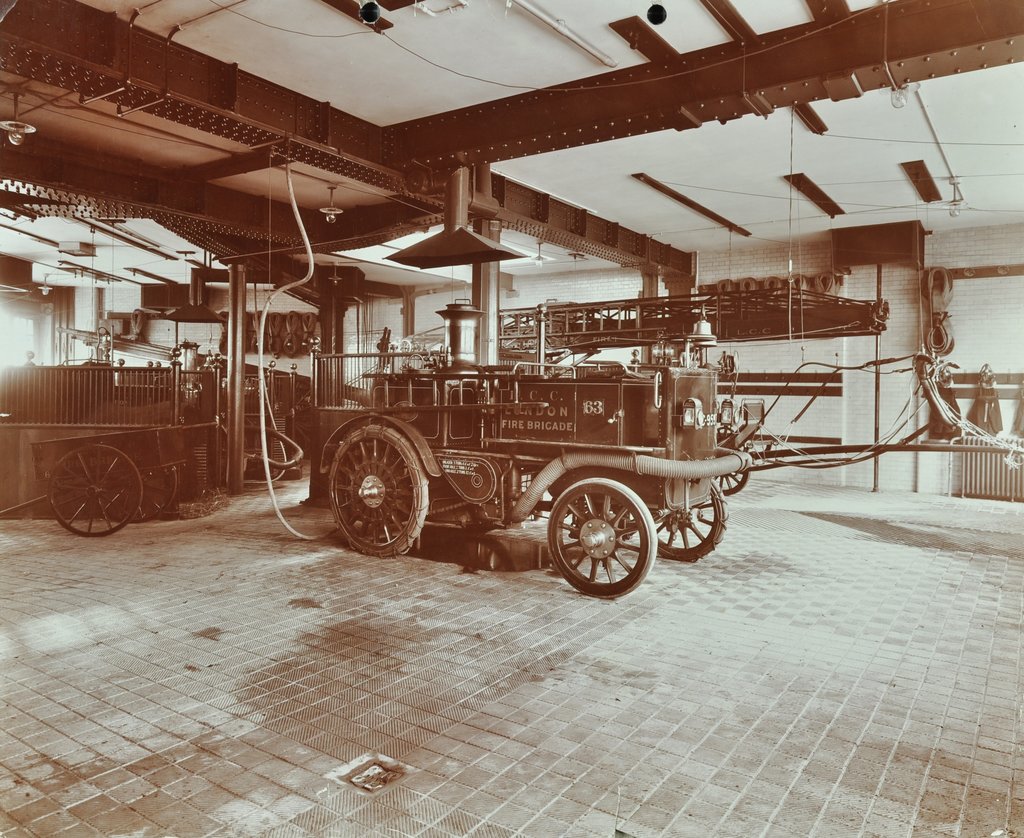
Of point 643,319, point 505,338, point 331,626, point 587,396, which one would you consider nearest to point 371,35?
point 587,396

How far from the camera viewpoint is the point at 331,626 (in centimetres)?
465

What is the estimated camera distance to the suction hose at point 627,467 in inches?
208

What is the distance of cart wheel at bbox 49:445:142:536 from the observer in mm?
7535

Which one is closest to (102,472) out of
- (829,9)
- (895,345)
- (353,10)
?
(353,10)

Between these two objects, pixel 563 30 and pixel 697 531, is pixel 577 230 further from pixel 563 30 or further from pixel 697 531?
pixel 697 531

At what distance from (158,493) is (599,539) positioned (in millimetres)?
5527

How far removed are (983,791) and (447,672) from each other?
7.90 feet

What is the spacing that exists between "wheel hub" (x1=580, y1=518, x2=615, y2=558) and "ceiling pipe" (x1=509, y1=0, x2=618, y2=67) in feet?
12.0

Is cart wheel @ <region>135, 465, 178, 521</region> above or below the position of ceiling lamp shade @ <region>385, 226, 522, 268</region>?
below

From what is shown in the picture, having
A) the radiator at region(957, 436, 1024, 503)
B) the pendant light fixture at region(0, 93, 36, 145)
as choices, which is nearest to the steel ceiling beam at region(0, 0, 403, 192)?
the pendant light fixture at region(0, 93, 36, 145)

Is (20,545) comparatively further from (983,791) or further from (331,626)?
(983,791)

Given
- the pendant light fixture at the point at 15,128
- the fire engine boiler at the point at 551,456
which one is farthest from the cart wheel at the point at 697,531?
the pendant light fixture at the point at 15,128

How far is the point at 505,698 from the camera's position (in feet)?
11.8

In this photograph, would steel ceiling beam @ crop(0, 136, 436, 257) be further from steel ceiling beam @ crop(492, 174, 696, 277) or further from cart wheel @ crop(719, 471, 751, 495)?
cart wheel @ crop(719, 471, 751, 495)
